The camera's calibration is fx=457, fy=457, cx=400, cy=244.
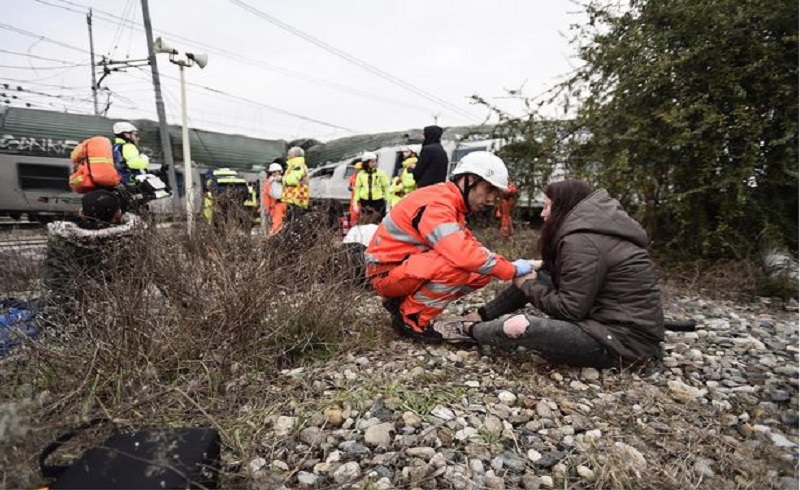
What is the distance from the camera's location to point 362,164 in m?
7.73

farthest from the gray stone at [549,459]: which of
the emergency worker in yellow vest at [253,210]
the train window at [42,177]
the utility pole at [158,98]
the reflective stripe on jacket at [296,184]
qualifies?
the train window at [42,177]

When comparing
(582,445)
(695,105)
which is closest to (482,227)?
(695,105)

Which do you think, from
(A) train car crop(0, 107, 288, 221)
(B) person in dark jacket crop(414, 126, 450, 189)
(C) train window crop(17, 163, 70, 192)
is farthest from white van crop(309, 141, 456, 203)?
(C) train window crop(17, 163, 70, 192)

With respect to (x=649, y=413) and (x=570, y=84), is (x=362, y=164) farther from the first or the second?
(x=649, y=413)

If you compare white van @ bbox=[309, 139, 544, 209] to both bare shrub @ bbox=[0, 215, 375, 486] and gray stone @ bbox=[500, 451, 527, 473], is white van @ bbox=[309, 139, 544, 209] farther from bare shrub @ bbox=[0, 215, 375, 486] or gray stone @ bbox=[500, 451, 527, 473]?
gray stone @ bbox=[500, 451, 527, 473]

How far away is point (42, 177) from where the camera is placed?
37.9 ft

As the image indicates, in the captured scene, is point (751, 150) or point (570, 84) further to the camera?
point (570, 84)

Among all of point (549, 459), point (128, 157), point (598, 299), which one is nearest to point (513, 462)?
point (549, 459)

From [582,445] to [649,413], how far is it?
1.71 feet

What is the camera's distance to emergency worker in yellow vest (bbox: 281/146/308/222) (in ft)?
22.8

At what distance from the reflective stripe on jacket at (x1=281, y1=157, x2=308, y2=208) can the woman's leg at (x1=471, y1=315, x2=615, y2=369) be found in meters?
5.08

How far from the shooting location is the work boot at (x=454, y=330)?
2.84 m

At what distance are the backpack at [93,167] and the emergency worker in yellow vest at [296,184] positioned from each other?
3320 mm

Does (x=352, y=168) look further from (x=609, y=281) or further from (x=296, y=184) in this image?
(x=609, y=281)
